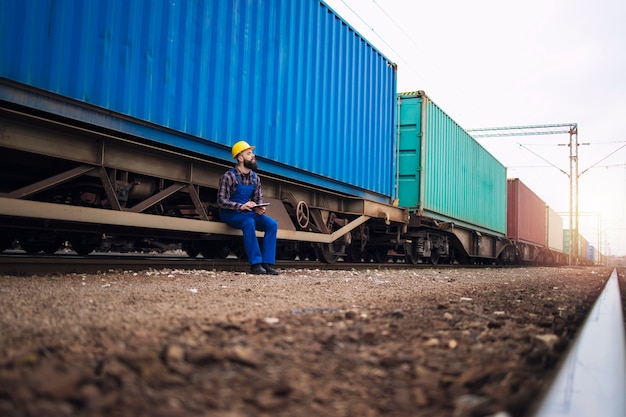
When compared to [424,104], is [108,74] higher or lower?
lower

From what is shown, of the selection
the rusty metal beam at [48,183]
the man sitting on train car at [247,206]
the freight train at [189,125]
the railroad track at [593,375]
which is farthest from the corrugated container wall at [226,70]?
the railroad track at [593,375]

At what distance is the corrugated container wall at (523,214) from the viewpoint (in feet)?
65.1

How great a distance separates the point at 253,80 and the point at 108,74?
78.1 inches

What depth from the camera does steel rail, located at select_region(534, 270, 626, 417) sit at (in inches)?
42.4

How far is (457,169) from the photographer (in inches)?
489

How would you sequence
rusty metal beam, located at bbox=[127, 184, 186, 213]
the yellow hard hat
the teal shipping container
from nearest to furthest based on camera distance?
rusty metal beam, located at bbox=[127, 184, 186, 213] → the yellow hard hat → the teal shipping container

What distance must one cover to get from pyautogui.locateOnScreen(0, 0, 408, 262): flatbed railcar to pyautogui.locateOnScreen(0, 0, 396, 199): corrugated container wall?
0.6 inches

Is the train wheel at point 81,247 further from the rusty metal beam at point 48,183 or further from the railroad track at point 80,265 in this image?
the rusty metal beam at point 48,183

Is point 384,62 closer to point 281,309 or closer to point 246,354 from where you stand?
point 281,309

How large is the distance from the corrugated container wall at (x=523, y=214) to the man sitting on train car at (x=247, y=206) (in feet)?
54.0

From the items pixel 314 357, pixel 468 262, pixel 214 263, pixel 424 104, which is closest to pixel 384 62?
pixel 424 104

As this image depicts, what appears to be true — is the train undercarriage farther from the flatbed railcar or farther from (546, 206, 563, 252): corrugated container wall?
(546, 206, 563, 252): corrugated container wall

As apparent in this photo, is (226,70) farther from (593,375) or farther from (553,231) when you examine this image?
(553,231)

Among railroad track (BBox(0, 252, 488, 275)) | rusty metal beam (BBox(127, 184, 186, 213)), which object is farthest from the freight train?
railroad track (BBox(0, 252, 488, 275))
